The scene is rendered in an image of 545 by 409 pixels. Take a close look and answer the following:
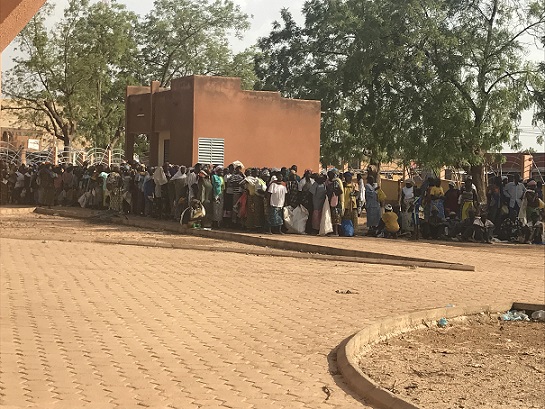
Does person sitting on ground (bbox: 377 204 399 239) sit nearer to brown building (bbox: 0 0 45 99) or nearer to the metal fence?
the metal fence

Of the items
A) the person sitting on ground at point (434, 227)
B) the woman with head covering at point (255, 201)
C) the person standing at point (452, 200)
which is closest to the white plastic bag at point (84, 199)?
the woman with head covering at point (255, 201)

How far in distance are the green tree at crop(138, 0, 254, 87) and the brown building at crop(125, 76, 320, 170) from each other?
52.1 ft

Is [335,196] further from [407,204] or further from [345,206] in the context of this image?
[407,204]

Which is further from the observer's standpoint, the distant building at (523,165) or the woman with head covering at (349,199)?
the distant building at (523,165)

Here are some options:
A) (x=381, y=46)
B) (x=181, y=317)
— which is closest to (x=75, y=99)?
(x=381, y=46)

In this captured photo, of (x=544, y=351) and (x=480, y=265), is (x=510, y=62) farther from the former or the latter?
(x=544, y=351)

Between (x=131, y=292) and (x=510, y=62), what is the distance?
→ 19492 mm

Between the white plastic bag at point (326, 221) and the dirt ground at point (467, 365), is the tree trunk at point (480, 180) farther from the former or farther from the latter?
the dirt ground at point (467, 365)

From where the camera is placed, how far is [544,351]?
346 inches

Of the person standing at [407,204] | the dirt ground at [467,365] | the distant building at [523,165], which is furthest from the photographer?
the distant building at [523,165]

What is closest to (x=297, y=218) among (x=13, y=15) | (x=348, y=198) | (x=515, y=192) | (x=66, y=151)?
(x=348, y=198)

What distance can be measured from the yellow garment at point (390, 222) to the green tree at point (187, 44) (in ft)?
83.7

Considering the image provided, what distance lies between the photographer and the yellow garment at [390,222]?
1956 cm

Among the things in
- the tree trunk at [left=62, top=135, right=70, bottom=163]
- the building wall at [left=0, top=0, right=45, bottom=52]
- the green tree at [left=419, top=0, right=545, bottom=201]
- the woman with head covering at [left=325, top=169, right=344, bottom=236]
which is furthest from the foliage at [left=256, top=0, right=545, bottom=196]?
the building wall at [left=0, top=0, right=45, bottom=52]
